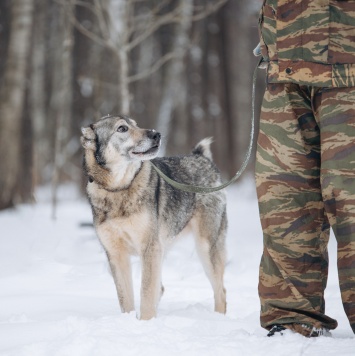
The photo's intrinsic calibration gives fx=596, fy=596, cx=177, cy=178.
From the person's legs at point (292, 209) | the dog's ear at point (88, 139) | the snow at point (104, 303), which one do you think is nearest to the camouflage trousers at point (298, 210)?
the person's legs at point (292, 209)

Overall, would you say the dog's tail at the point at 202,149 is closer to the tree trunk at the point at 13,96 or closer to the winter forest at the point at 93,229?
the winter forest at the point at 93,229

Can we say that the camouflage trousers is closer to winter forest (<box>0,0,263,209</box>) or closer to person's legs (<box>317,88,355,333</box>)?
person's legs (<box>317,88,355,333</box>)

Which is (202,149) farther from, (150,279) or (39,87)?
(39,87)

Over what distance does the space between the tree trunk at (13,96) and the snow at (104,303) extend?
1.48ft

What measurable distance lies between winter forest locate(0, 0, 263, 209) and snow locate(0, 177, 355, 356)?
4.66ft

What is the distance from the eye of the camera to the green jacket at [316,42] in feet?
10.3

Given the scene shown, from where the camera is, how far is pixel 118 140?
4434 mm

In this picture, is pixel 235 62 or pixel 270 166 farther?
pixel 235 62

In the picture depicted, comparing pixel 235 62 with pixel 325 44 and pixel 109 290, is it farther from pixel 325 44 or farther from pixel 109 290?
pixel 325 44

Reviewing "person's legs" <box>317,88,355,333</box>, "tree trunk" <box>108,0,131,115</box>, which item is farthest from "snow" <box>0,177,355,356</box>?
"tree trunk" <box>108,0,131,115</box>

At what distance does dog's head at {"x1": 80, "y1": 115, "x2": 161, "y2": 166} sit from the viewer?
431 centimetres

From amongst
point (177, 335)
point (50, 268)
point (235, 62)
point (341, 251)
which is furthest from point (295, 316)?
point (235, 62)

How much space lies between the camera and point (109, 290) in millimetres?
5379

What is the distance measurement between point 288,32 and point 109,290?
9.99ft
